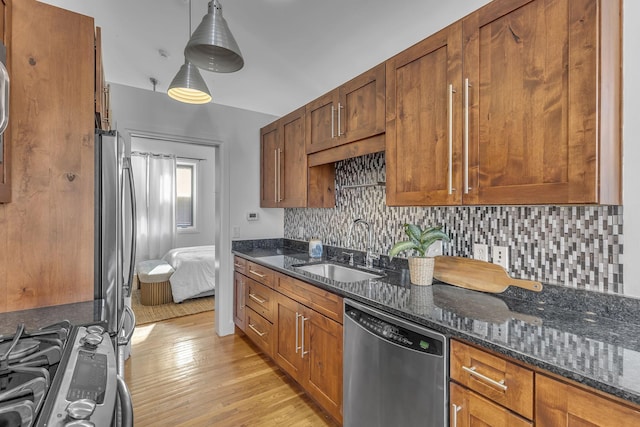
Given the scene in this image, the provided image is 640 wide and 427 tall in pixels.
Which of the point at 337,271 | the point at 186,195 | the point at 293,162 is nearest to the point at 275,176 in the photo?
the point at 293,162

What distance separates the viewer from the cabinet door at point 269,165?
3.21 m

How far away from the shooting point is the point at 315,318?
6.48 ft

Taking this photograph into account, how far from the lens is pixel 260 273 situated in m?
2.71

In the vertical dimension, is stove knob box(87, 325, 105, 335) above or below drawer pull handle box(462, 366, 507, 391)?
above

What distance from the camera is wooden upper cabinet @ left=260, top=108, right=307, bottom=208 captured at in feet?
9.09

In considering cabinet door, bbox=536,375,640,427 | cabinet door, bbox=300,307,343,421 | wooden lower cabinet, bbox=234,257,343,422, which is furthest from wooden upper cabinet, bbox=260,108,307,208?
cabinet door, bbox=536,375,640,427

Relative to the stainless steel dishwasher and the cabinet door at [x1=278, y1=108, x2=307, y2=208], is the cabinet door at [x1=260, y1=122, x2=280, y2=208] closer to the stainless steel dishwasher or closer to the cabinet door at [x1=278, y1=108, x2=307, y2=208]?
the cabinet door at [x1=278, y1=108, x2=307, y2=208]

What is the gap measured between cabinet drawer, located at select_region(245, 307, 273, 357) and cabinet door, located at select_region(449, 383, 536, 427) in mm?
1649

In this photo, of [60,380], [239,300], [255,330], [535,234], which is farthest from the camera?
[239,300]

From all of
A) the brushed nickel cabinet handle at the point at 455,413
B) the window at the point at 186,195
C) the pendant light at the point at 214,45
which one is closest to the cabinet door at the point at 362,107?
the pendant light at the point at 214,45

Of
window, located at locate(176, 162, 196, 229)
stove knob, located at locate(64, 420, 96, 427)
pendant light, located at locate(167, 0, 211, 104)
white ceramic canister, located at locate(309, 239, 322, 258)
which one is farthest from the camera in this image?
window, located at locate(176, 162, 196, 229)

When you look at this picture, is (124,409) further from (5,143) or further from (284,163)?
(284,163)

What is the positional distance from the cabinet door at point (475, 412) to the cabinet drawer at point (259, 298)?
1.60 m

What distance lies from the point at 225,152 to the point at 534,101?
2.80 m
